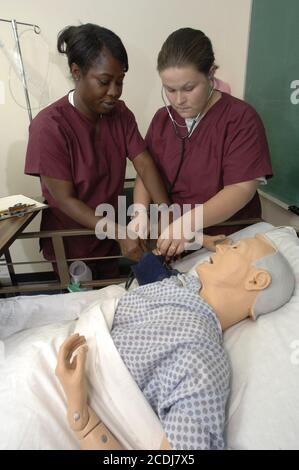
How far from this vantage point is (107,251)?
1514 mm

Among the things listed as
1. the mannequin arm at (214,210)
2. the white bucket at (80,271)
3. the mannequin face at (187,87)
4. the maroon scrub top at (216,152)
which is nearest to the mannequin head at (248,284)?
the mannequin arm at (214,210)

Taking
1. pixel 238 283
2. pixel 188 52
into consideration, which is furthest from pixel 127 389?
pixel 188 52

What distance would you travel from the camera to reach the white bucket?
4.49 feet

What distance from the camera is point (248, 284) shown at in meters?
0.87

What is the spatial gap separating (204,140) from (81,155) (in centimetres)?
51

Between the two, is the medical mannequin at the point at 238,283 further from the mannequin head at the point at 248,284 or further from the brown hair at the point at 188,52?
the brown hair at the point at 188,52

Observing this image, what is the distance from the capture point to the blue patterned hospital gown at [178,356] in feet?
2.09

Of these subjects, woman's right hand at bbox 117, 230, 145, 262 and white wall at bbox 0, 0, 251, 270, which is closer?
woman's right hand at bbox 117, 230, 145, 262

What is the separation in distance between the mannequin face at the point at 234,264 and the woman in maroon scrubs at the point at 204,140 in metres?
0.20

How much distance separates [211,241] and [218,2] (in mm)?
1536

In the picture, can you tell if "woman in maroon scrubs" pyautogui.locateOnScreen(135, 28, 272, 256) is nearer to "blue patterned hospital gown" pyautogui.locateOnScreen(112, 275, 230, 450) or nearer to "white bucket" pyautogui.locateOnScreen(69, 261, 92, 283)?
"blue patterned hospital gown" pyautogui.locateOnScreen(112, 275, 230, 450)

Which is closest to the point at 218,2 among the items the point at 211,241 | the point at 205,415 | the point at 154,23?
the point at 154,23

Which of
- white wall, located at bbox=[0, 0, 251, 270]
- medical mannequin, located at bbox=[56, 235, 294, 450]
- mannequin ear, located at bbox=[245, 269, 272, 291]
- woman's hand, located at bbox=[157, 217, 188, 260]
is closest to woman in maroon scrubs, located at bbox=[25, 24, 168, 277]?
woman's hand, located at bbox=[157, 217, 188, 260]
